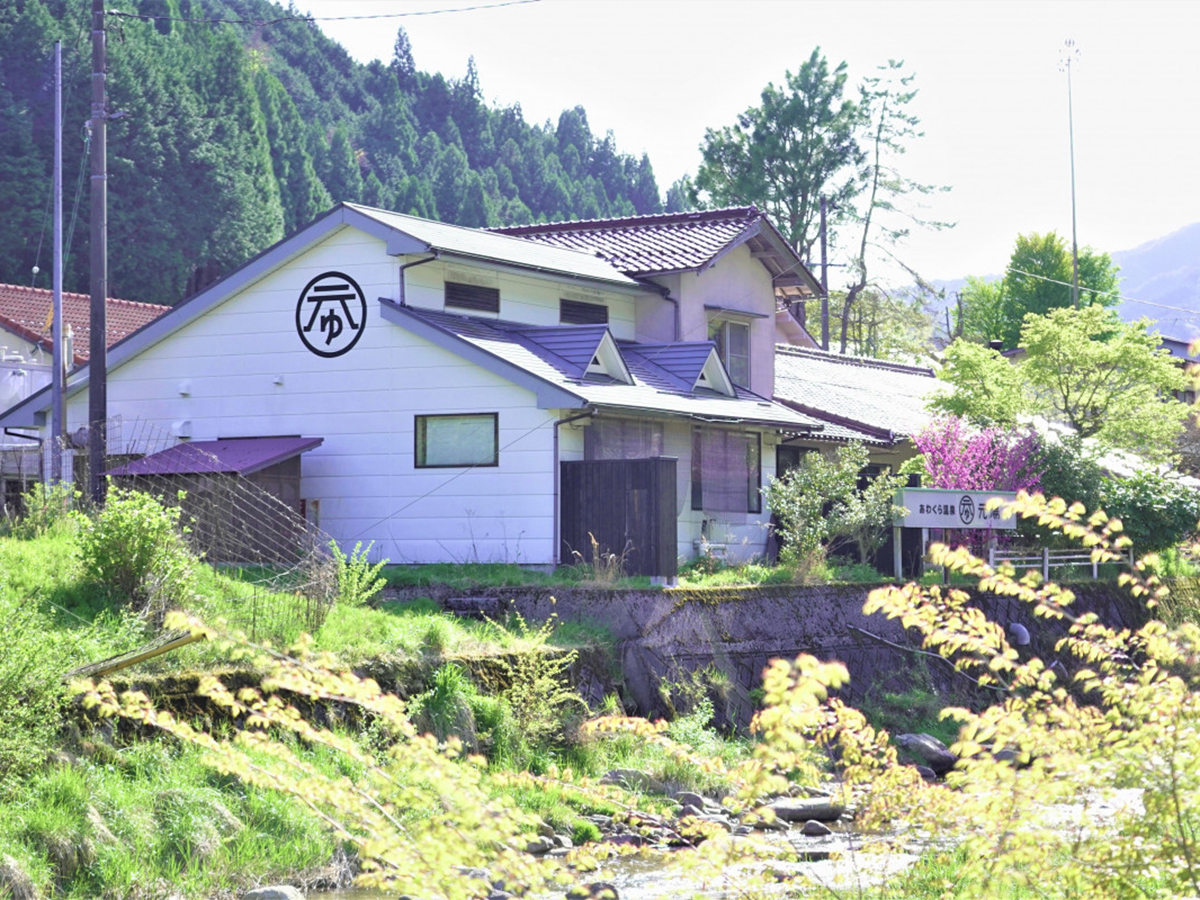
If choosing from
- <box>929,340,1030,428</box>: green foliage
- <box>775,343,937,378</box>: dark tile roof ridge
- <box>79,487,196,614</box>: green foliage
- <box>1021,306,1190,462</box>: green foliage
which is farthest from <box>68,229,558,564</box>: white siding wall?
<box>775,343,937,378</box>: dark tile roof ridge

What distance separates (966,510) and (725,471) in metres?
3.95

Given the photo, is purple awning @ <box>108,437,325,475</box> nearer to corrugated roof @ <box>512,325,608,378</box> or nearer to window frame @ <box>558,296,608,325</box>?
corrugated roof @ <box>512,325,608,378</box>

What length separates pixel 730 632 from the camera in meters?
19.0

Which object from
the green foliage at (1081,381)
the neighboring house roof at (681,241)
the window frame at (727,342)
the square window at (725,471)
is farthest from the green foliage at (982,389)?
the square window at (725,471)

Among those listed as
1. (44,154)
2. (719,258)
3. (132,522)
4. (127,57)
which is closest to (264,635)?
(132,522)

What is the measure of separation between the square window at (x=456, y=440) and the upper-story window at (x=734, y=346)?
25.5ft

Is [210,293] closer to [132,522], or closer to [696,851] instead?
[132,522]

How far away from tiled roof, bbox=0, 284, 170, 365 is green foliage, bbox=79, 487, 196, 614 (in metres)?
25.0

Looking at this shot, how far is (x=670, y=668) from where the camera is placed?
17.8 meters

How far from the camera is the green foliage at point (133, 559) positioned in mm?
14695

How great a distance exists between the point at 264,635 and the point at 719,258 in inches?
575

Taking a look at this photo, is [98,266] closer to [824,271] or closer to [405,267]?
[405,267]

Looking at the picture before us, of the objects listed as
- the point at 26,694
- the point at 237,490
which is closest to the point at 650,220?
the point at 237,490

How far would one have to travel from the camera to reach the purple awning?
20594mm
